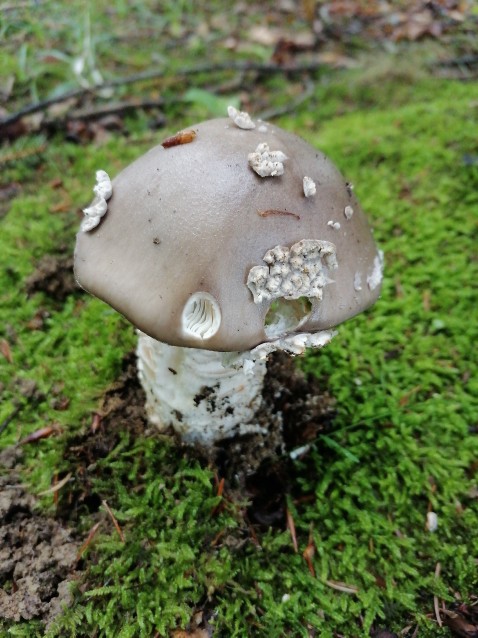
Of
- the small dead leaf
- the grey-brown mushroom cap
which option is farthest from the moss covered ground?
the small dead leaf

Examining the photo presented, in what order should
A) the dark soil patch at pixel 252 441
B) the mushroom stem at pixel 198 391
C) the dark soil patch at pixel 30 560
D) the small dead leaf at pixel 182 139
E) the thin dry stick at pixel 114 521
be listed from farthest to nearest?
the dark soil patch at pixel 252 441 < the thin dry stick at pixel 114 521 < the mushroom stem at pixel 198 391 < the dark soil patch at pixel 30 560 < the small dead leaf at pixel 182 139

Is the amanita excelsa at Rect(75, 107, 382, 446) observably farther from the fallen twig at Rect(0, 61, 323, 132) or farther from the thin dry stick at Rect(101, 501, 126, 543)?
the fallen twig at Rect(0, 61, 323, 132)

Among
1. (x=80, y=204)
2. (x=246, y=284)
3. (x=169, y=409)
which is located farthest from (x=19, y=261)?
(x=246, y=284)

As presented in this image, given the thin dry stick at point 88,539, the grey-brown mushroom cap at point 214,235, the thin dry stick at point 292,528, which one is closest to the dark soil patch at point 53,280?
the grey-brown mushroom cap at point 214,235

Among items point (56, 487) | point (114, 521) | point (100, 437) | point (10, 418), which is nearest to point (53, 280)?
point (10, 418)

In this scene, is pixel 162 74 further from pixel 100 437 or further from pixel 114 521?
pixel 114 521

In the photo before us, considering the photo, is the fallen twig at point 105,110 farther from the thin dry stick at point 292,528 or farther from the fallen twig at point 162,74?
the thin dry stick at point 292,528

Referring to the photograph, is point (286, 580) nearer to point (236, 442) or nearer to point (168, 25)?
point (236, 442)
